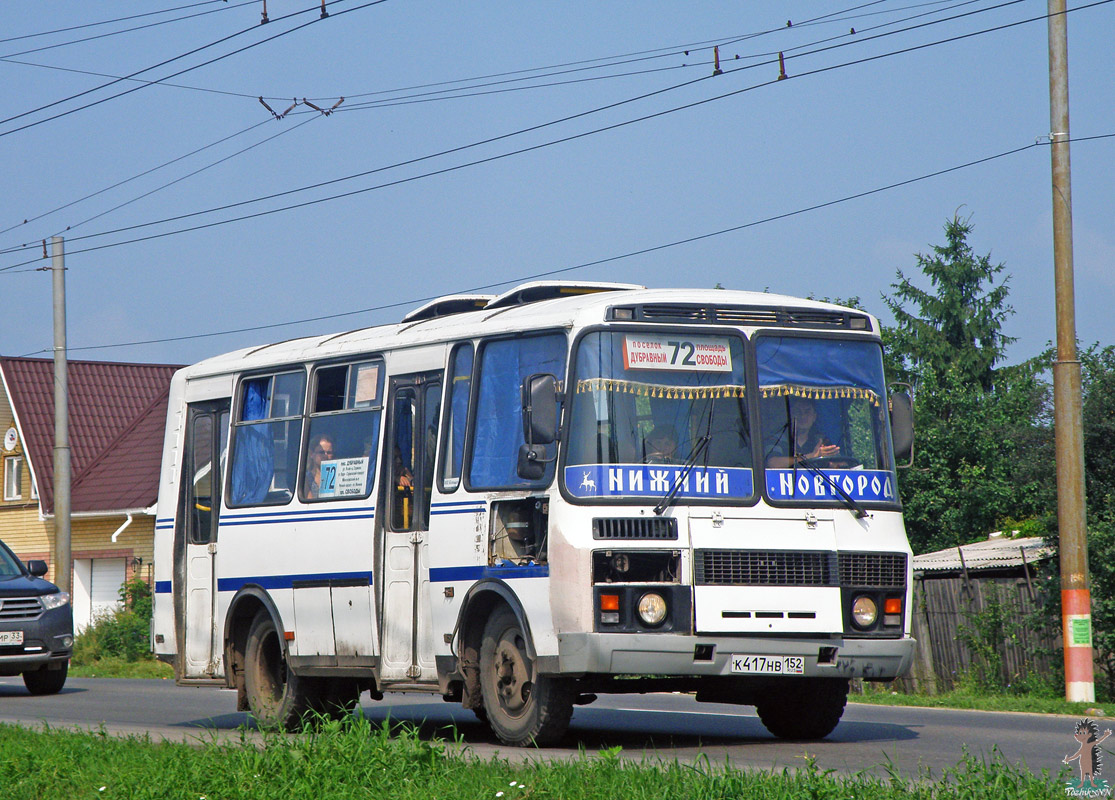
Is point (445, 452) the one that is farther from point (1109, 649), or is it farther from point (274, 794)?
point (1109, 649)

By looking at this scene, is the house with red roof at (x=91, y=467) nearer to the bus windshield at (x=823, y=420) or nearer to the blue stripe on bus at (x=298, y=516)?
the blue stripe on bus at (x=298, y=516)

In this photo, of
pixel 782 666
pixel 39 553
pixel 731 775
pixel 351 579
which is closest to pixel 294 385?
pixel 351 579

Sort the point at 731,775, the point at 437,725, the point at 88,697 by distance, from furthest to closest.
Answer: the point at 88,697 → the point at 437,725 → the point at 731,775

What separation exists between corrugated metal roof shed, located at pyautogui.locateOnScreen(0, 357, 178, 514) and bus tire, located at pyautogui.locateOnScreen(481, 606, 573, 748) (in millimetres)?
32345

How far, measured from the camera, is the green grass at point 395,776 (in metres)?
7.75

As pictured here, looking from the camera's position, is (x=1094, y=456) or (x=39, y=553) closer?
(x=1094, y=456)

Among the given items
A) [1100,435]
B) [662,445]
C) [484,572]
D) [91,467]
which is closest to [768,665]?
[662,445]

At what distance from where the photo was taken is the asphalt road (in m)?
10.7

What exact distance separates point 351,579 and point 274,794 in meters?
4.26

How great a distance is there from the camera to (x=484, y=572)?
460 inches

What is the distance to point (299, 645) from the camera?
1366 centimetres

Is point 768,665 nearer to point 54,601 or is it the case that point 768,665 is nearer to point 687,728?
point 687,728

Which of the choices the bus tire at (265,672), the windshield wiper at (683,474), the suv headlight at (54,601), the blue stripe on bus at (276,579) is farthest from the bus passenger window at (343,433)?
the suv headlight at (54,601)

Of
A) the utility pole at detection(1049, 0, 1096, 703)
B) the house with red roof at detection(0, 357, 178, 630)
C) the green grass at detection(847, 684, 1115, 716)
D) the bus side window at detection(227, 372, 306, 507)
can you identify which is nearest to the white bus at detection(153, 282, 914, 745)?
the bus side window at detection(227, 372, 306, 507)
